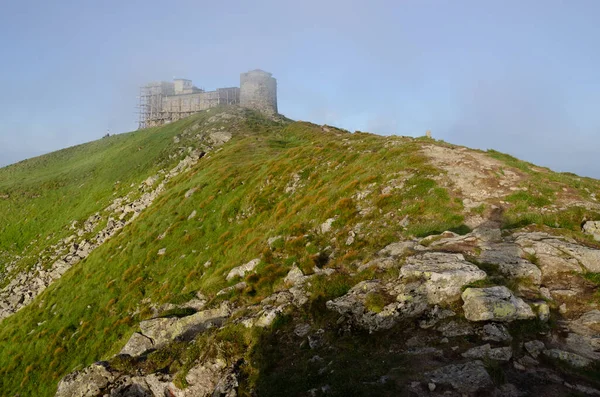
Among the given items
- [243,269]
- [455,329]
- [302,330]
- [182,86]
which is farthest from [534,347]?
[182,86]

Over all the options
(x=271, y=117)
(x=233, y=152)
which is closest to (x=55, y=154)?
(x=271, y=117)

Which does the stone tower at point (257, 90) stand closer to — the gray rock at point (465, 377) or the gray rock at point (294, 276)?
the gray rock at point (294, 276)

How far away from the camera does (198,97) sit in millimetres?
131875

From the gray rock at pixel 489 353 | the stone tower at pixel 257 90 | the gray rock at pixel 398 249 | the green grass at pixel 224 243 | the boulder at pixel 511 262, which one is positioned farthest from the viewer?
the stone tower at pixel 257 90

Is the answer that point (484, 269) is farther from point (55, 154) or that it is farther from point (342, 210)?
point (55, 154)

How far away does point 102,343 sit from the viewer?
28906mm

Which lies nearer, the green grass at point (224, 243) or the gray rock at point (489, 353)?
the gray rock at point (489, 353)

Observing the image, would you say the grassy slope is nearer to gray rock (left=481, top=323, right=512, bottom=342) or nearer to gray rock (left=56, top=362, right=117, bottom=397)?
gray rock (left=56, top=362, right=117, bottom=397)

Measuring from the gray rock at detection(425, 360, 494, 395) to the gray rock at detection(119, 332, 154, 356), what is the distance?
16580 mm

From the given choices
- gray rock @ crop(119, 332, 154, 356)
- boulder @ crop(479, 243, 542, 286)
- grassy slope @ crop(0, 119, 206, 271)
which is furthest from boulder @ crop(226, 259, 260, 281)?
grassy slope @ crop(0, 119, 206, 271)

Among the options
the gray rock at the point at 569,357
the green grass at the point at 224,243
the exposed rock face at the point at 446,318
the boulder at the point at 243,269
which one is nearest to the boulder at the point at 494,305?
the exposed rock face at the point at 446,318

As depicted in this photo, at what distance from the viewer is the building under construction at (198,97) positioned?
12864cm

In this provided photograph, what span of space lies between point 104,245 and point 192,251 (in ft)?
67.0

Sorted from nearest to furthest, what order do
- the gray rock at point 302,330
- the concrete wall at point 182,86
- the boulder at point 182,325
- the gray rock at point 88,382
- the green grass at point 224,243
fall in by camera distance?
the gray rock at point 302,330 → the gray rock at point 88,382 → the boulder at point 182,325 → the green grass at point 224,243 → the concrete wall at point 182,86
